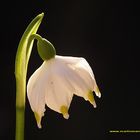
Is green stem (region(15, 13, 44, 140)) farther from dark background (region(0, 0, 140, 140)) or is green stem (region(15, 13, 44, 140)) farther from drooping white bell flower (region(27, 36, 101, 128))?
dark background (region(0, 0, 140, 140))

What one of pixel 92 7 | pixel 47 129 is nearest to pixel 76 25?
pixel 92 7

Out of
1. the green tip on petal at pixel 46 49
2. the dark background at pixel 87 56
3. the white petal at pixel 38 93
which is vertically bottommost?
the dark background at pixel 87 56

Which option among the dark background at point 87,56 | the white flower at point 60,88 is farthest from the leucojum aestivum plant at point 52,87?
the dark background at point 87,56

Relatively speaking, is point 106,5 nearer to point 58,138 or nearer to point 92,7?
point 92,7

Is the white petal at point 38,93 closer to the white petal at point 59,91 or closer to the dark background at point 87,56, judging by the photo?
the white petal at point 59,91

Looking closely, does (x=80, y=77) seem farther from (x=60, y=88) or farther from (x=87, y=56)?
(x=87, y=56)

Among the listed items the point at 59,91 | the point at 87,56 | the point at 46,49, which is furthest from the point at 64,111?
the point at 87,56

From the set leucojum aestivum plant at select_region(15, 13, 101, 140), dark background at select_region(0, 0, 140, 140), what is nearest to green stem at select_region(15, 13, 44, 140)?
leucojum aestivum plant at select_region(15, 13, 101, 140)

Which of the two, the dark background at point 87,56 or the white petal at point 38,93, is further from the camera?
the dark background at point 87,56

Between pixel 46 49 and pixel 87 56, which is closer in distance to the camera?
pixel 46 49
